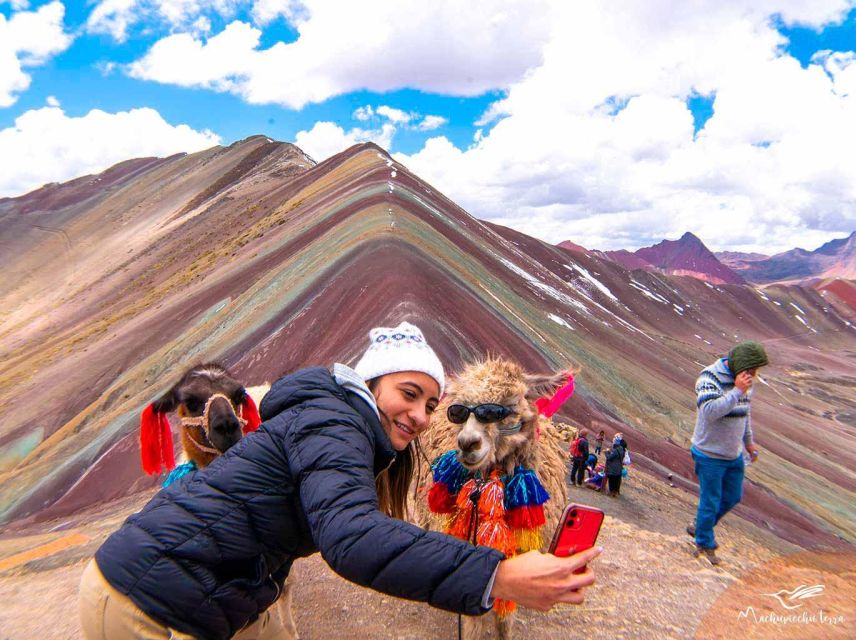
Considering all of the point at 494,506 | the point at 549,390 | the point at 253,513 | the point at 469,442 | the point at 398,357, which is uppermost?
the point at 398,357

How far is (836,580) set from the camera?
4164mm

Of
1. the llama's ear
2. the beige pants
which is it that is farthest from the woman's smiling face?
the llama's ear

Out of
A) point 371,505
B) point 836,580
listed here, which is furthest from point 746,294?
point 371,505

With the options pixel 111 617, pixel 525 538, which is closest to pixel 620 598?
pixel 525 538

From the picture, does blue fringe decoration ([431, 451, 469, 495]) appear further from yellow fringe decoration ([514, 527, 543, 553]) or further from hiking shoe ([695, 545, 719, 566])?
hiking shoe ([695, 545, 719, 566])

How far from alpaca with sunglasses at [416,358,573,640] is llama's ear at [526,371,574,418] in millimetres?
13

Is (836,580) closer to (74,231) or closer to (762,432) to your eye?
(762,432)

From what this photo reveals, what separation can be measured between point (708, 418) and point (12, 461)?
14.8 metres

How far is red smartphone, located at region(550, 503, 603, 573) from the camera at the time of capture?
1317 mm

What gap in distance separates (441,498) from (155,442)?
1985 mm

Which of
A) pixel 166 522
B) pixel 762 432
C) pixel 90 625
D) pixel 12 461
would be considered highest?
pixel 166 522

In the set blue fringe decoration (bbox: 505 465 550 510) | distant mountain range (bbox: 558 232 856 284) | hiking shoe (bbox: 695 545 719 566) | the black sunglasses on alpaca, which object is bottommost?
hiking shoe (bbox: 695 545 719 566)

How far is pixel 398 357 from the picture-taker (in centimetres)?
193

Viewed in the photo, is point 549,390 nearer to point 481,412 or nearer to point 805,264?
point 481,412
